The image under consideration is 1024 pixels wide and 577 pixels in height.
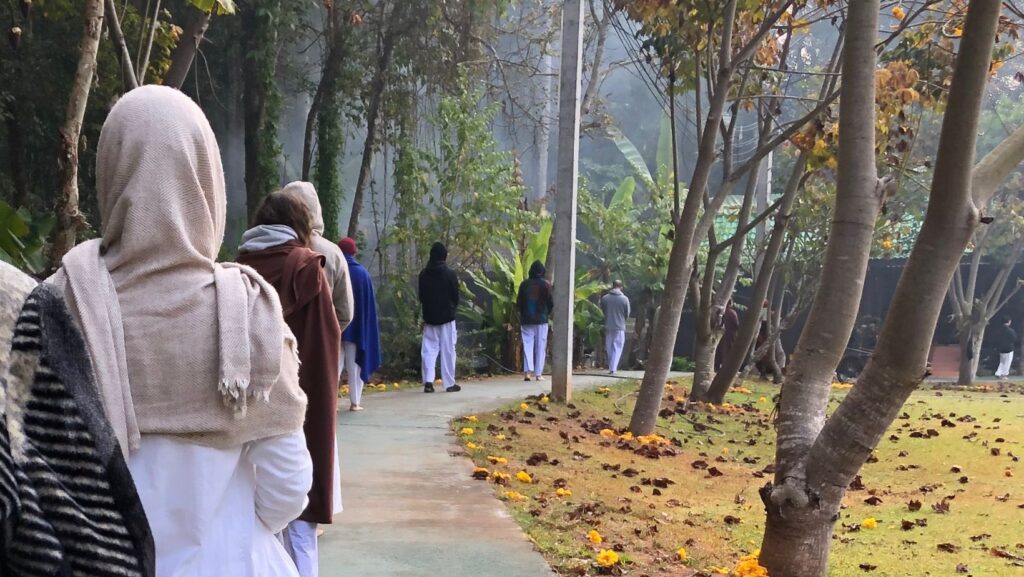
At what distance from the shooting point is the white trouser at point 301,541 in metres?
4.10

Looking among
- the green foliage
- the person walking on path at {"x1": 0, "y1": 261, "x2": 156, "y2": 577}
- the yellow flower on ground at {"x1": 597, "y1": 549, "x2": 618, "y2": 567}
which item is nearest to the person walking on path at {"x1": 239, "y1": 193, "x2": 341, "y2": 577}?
the yellow flower on ground at {"x1": 597, "y1": 549, "x2": 618, "y2": 567}

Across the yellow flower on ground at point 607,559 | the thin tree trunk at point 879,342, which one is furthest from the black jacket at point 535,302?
the yellow flower on ground at point 607,559

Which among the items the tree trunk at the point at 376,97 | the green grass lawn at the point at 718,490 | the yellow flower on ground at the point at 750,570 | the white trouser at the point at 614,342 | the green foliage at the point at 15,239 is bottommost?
the green grass lawn at the point at 718,490

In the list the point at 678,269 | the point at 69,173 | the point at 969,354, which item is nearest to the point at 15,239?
the point at 69,173

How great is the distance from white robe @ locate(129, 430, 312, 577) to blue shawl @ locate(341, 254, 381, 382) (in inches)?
276

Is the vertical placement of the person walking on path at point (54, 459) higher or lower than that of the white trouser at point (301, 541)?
higher

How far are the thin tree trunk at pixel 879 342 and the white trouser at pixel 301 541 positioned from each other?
236cm

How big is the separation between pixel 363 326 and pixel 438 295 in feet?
12.2

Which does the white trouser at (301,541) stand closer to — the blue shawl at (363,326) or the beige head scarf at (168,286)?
the beige head scarf at (168,286)

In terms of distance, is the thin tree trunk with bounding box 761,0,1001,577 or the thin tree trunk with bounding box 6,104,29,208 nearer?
the thin tree trunk with bounding box 761,0,1001,577

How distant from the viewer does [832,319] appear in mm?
5219

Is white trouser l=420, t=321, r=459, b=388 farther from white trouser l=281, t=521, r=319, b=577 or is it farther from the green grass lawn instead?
white trouser l=281, t=521, r=319, b=577

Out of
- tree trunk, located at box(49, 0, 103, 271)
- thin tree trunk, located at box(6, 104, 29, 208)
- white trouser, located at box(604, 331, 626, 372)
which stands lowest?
white trouser, located at box(604, 331, 626, 372)

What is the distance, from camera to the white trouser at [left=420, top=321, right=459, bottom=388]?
1341 cm
